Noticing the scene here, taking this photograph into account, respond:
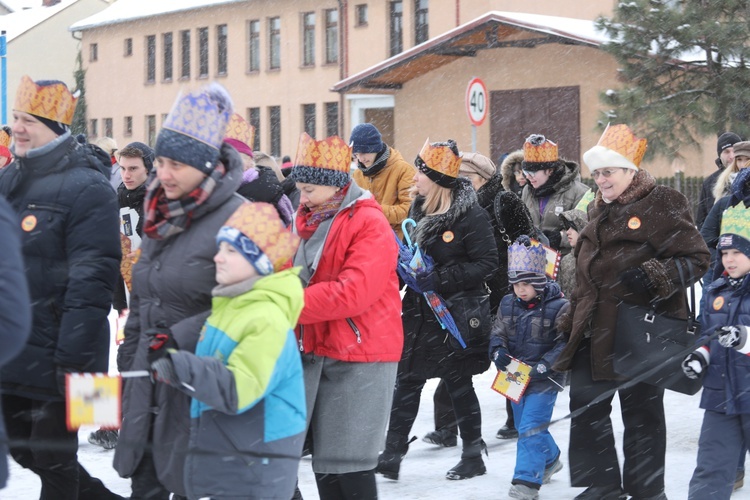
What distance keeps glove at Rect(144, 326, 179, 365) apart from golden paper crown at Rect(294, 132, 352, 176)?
130cm

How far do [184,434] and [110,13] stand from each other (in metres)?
46.2

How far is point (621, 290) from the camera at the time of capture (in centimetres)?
562

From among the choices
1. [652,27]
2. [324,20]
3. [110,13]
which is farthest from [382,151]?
[110,13]

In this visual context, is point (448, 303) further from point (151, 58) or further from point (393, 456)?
point (151, 58)

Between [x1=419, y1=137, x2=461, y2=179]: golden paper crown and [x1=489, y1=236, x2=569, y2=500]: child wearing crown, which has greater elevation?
[x1=419, y1=137, x2=461, y2=179]: golden paper crown

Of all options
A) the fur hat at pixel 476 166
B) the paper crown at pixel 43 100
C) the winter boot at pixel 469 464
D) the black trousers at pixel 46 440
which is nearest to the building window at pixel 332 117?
the fur hat at pixel 476 166

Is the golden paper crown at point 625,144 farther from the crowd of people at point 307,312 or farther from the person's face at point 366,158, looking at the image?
the person's face at point 366,158

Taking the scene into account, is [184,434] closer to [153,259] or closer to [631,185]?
[153,259]

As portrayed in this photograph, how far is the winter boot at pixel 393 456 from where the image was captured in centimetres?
656

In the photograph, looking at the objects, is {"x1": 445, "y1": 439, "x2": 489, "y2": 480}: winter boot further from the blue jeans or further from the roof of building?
the roof of building

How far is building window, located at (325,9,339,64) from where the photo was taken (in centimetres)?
3853

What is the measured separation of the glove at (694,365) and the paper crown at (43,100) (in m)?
2.82

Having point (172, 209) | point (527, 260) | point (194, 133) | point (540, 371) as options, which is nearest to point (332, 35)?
point (527, 260)

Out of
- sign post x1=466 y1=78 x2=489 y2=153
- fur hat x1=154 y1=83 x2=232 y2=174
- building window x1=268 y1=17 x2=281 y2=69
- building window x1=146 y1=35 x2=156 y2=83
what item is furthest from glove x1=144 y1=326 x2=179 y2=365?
building window x1=146 y1=35 x2=156 y2=83
